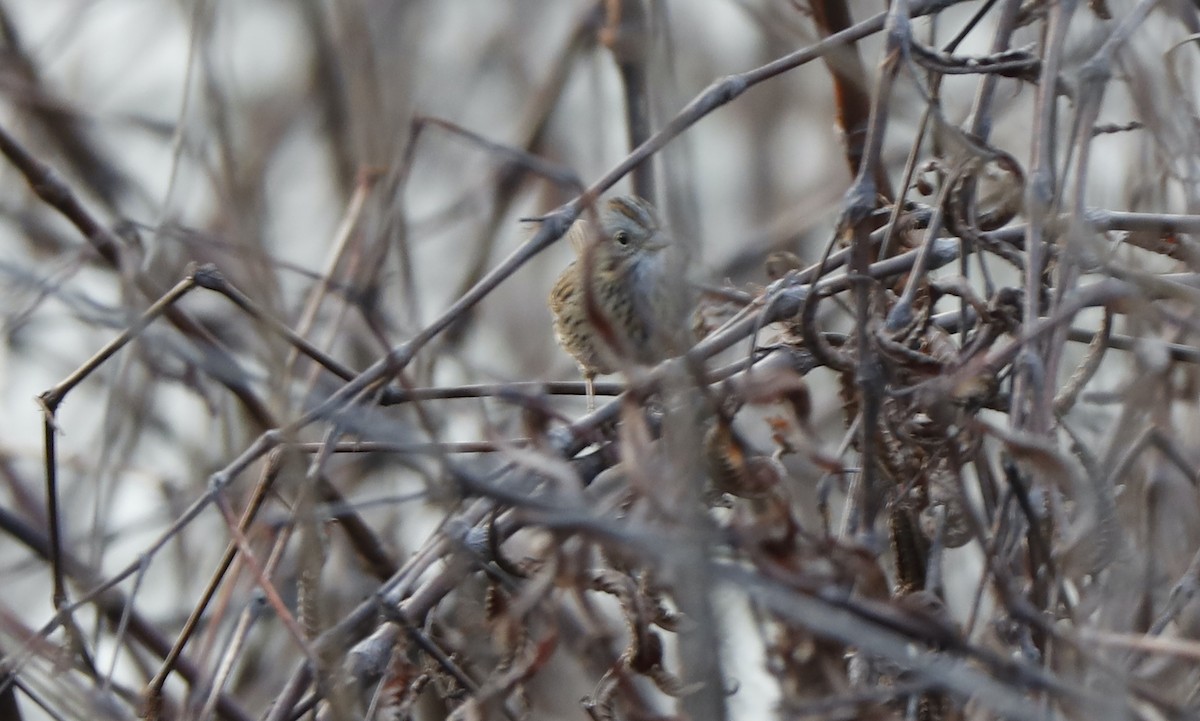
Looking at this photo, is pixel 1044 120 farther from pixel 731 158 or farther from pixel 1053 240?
pixel 731 158

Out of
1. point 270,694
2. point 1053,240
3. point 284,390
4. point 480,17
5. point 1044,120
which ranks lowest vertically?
point 270,694

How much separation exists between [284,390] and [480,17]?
6036mm

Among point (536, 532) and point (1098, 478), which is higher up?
point (536, 532)

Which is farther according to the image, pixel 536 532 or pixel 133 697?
pixel 133 697

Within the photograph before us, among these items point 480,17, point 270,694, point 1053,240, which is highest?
point 480,17

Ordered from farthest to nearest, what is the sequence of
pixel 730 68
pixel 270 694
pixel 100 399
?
pixel 730 68, pixel 100 399, pixel 270 694

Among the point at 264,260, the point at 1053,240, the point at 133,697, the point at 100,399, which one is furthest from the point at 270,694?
the point at 1053,240

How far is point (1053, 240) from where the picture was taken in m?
1.80

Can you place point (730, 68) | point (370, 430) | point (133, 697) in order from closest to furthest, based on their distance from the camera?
1. point (370, 430)
2. point (133, 697)
3. point (730, 68)

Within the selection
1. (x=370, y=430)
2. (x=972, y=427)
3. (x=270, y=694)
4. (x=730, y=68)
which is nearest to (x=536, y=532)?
(x=370, y=430)

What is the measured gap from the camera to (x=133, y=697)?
2.54 meters

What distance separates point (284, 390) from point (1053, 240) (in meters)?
0.98

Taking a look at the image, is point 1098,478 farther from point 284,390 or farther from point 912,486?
point 284,390

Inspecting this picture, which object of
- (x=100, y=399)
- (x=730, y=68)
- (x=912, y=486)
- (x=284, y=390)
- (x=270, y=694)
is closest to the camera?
(x=284, y=390)
